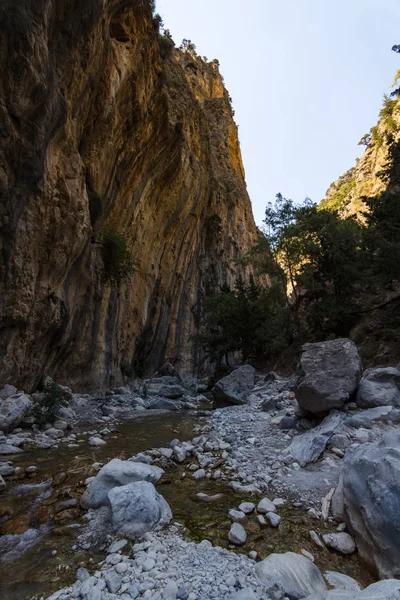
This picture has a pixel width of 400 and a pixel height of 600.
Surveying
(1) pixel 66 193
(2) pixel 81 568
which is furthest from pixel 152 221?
(2) pixel 81 568

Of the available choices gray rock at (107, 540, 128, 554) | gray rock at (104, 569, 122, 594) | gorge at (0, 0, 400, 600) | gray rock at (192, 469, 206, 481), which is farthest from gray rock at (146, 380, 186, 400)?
gray rock at (104, 569, 122, 594)

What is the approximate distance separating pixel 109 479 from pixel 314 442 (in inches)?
120

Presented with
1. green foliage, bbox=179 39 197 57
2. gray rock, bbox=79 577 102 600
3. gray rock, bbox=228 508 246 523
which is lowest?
gray rock, bbox=228 508 246 523

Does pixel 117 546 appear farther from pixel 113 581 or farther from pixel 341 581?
pixel 341 581

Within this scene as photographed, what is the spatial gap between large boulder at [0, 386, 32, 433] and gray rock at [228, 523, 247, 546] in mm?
5294

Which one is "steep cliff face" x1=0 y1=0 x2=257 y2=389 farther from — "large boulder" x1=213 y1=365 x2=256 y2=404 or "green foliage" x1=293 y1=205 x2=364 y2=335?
"green foliage" x1=293 y1=205 x2=364 y2=335

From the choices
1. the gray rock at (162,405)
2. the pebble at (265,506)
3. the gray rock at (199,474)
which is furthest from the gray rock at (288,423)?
the gray rock at (162,405)

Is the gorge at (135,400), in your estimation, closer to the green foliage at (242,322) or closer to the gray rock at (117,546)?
the gray rock at (117,546)

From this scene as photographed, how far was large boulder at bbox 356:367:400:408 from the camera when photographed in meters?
5.65

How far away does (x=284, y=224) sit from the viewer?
68.7ft

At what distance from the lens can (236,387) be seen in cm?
1265

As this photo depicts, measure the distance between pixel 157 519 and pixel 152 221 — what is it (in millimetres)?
19619

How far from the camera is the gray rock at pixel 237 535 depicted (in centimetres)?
288

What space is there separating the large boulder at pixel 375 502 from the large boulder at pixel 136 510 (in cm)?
181
